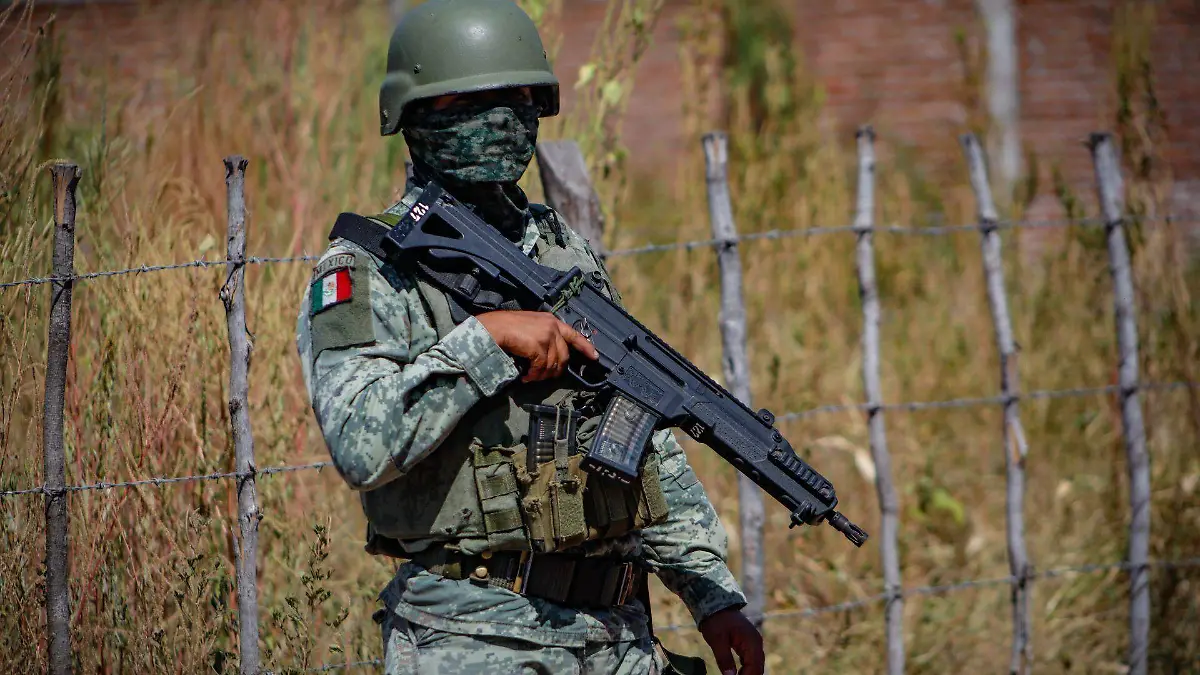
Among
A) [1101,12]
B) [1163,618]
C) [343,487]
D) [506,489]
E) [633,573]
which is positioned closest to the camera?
[506,489]

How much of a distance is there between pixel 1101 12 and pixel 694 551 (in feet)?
26.7

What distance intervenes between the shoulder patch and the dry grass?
908 mm

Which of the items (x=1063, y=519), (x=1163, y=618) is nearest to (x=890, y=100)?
(x=1063, y=519)

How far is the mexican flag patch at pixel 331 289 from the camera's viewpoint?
2.23 meters

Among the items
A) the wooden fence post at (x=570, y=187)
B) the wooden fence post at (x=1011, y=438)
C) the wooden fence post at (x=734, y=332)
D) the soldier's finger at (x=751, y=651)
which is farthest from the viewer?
the wooden fence post at (x=1011, y=438)

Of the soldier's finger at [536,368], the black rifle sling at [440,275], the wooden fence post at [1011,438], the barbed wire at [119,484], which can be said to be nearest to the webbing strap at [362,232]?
the black rifle sling at [440,275]

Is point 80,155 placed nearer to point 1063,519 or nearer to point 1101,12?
point 1063,519

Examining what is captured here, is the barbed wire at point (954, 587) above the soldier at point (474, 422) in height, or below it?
below

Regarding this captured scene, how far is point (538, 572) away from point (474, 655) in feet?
0.63

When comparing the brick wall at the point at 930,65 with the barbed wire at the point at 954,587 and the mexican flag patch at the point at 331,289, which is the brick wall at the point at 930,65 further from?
the mexican flag patch at the point at 331,289

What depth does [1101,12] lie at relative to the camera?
9406 mm

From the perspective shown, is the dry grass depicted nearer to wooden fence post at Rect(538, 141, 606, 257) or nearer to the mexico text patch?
wooden fence post at Rect(538, 141, 606, 257)

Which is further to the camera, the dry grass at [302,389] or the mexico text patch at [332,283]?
the dry grass at [302,389]

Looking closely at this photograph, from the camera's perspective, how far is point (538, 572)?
2.36 m
